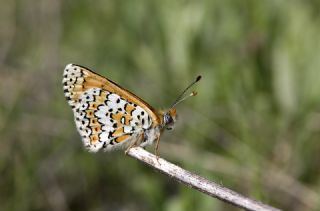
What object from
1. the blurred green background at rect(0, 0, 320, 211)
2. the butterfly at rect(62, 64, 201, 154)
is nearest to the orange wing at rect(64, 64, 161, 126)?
the butterfly at rect(62, 64, 201, 154)

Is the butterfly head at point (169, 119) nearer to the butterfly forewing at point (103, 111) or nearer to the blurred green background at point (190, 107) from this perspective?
the butterfly forewing at point (103, 111)

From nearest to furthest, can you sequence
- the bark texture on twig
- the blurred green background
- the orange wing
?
the bark texture on twig
the orange wing
the blurred green background

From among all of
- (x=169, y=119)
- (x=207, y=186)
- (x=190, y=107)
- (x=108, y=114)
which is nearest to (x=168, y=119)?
(x=169, y=119)

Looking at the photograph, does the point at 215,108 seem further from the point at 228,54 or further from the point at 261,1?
the point at 261,1

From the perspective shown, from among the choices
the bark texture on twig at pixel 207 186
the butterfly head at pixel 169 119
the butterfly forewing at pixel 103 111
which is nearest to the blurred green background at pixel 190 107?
the butterfly head at pixel 169 119

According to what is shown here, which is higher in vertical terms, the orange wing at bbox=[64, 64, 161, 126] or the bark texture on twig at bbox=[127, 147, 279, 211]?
the bark texture on twig at bbox=[127, 147, 279, 211]

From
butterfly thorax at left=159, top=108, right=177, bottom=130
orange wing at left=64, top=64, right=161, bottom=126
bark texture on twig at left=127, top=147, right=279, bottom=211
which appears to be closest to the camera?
bark texture on twig at left=127, top=147, right=279, bottom=211

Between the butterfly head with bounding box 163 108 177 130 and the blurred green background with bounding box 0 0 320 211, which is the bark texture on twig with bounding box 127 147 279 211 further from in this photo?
the blurred green background with bounding box 0 0 320 211

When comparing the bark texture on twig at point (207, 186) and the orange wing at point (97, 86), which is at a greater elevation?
the bark texture on twig at point (207, 186)
